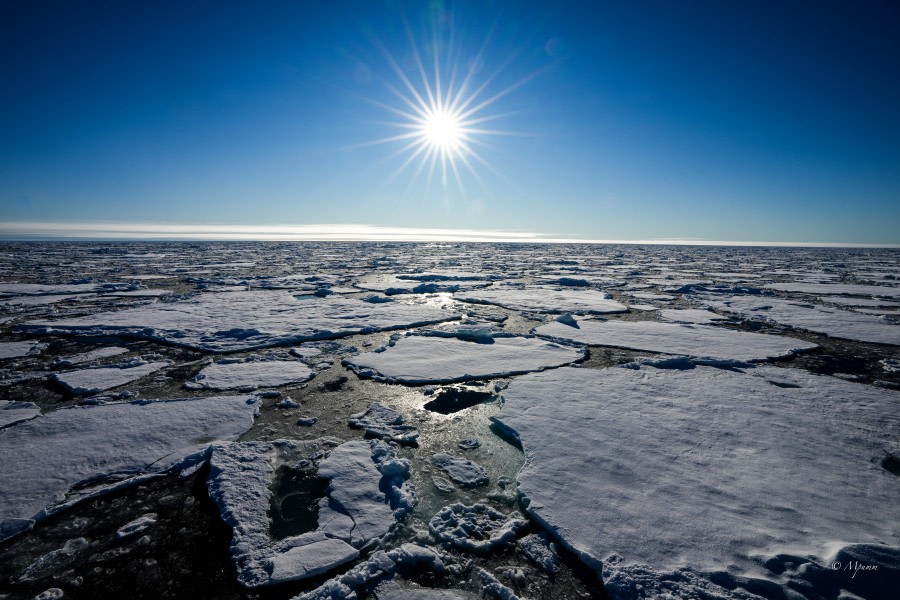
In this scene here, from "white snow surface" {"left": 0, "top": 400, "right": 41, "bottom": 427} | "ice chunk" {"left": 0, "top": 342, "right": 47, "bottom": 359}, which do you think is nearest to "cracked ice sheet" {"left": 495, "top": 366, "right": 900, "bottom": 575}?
"white snow surface" {"left": 0, "top": 400, "right": 41, "bottom": 427}

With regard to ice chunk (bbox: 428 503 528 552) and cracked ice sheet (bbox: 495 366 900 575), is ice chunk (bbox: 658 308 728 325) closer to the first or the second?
cracked ice sheet (bbox: 495 366 900 575)

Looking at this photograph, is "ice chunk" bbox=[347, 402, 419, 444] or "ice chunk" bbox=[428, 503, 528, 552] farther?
"ice chunk" bbox=[347, 402, 419, 444]

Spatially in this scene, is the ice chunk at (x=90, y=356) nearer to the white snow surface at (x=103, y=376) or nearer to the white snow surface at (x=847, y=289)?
the white snow surface at (x=103, y=376)

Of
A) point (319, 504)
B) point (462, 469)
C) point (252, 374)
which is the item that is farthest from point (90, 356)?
point (462, 469)

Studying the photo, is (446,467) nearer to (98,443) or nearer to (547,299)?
(98,443)

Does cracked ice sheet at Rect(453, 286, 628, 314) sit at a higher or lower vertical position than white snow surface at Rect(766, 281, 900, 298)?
lower

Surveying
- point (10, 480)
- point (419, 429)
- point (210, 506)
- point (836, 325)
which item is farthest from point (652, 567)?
point (836, 325)
